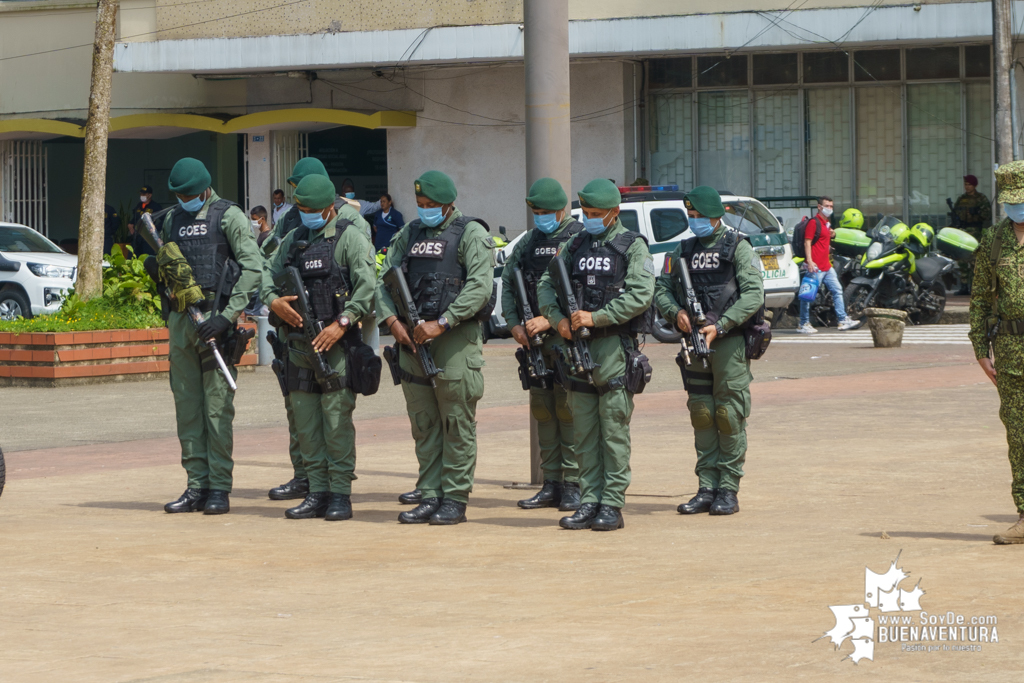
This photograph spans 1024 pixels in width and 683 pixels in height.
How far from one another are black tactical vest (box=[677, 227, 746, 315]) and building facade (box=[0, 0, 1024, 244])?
16.6 metres

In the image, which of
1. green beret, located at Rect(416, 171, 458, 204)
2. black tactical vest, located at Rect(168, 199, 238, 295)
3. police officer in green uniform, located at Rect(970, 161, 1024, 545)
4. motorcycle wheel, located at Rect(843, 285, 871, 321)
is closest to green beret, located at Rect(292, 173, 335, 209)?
green beret, located at Rect(416, 171, 458, 204)

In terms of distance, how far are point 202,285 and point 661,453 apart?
3.65 m

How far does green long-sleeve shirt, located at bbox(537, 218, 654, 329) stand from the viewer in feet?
25.4

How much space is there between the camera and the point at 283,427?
12.4m

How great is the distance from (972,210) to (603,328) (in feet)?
60.8

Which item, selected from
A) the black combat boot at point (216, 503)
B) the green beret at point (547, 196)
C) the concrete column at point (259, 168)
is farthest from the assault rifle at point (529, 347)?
the concrete column at point (259, 168)

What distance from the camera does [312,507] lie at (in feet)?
27.5

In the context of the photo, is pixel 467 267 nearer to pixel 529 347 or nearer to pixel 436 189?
pixel 436 189

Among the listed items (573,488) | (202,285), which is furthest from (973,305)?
(202,285)

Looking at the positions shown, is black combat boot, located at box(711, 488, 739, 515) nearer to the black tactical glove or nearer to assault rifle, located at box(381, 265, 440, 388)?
assault rifle, located at box(381, 265, 440, 388)

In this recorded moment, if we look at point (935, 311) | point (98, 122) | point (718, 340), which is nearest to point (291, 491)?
point (718, 340)

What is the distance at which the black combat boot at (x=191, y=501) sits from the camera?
8.58 metres
